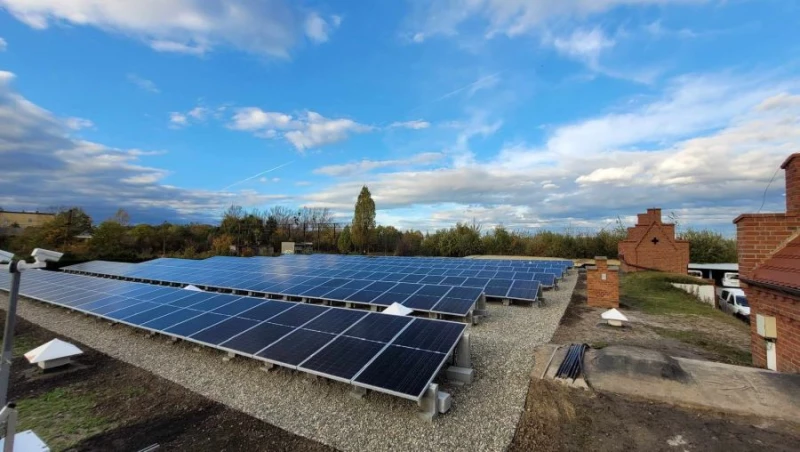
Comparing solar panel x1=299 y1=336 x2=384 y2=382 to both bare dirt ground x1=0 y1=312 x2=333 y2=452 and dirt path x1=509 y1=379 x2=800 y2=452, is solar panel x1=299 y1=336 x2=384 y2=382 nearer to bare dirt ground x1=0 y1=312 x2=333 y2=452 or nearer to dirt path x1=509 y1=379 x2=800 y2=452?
bare dirt ground x1=0 y1=312 x2=333 y2=452

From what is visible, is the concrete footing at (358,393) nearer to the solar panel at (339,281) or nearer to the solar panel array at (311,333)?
Answer: the solar panel array at (311,333)

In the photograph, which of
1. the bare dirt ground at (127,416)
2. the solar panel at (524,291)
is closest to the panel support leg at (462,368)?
the bare dirt ground at (127,416)

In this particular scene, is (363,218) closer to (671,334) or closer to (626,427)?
(671,334)

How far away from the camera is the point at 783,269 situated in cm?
607

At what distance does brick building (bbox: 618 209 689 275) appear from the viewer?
80.5ft

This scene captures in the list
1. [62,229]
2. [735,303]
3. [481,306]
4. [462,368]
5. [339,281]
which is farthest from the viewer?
[62,229]

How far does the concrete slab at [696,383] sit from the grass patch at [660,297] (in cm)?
810

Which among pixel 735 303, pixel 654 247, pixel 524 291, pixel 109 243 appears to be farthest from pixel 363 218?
pixel 735 303

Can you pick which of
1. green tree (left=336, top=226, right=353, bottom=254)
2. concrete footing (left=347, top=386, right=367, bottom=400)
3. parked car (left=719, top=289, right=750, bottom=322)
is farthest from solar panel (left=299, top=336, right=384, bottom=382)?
green tree (left=336, top=226, right=353, bottom=254)

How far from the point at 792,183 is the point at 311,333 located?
10.0 metres

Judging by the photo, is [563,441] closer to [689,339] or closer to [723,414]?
[723,414]

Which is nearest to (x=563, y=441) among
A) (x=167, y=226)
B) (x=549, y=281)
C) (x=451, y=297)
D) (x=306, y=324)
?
(x=306, y=324)

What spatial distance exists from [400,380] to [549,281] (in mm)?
14011

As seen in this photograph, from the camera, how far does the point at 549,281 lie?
17.0 metres
